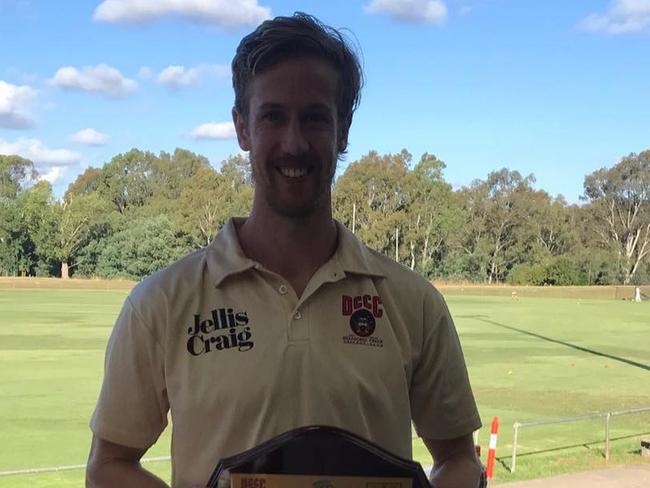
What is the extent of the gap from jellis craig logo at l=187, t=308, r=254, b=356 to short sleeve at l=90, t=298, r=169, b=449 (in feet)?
0.28

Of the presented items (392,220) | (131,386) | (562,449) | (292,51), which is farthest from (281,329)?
(392,220)

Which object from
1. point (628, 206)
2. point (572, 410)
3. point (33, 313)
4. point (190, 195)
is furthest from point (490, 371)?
point (628, 206)

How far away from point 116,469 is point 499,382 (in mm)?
16675

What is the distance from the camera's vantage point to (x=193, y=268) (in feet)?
6.58

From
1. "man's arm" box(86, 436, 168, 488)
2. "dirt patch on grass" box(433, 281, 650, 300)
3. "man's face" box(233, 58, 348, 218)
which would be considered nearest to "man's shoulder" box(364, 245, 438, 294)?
"man's face" box(233, 58, 348, 218)

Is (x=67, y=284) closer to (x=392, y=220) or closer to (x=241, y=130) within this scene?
(x=392, y=220)

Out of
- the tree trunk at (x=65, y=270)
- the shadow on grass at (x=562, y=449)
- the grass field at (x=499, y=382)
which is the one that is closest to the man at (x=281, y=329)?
the grass field at (x=499, y=382)

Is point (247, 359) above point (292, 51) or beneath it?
beneath

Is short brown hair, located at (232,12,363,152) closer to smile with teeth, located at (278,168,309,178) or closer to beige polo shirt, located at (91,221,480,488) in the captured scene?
smile with teeth, located at (278,168,309,178)

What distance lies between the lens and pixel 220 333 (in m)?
1.91

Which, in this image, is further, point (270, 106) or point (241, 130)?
point (241, 130)

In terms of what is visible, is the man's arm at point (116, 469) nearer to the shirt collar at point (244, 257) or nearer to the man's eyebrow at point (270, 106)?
the shirt collar at point (244, 257)

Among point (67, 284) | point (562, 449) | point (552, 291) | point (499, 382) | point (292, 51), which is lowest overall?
point (67, 284)

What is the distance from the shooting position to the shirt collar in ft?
6.44
